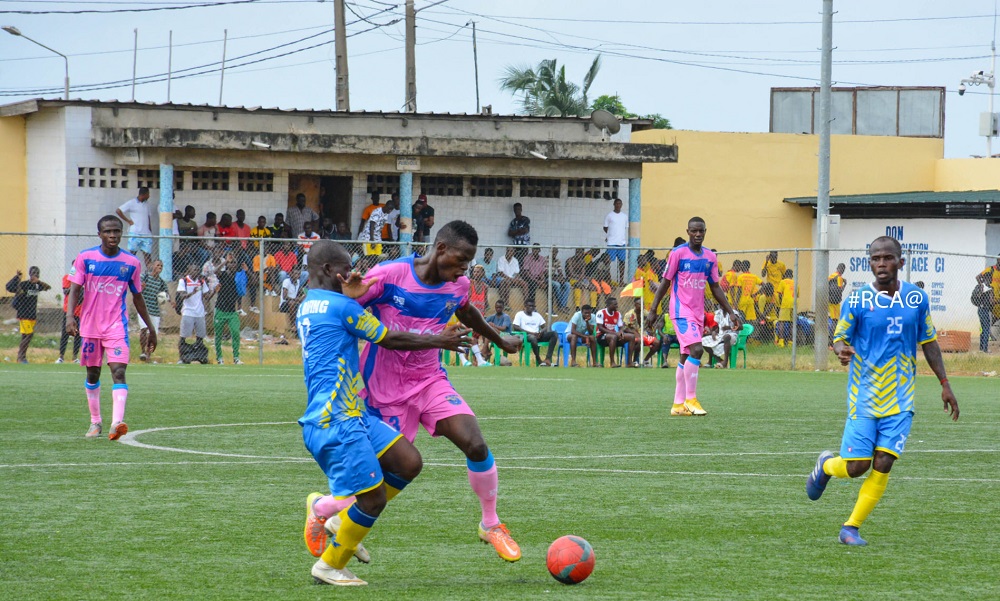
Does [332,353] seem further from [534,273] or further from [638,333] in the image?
[534,273]

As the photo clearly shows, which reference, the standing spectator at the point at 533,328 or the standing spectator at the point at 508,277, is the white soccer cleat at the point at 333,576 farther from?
the standing spectator at the point at 508,277

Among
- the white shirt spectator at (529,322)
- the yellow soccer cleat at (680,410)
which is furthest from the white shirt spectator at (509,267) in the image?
the yellow soccer cleat at (680,410)

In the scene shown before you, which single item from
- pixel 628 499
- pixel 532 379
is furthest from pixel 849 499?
pixel 532 379

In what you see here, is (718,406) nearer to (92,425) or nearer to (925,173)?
(92,425)

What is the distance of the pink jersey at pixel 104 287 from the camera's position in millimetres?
13312

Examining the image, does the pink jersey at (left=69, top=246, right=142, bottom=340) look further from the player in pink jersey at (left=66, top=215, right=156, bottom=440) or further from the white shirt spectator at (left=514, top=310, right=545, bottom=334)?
the white shirt spectator at (left=514, top=310, right=545, bottom=334)

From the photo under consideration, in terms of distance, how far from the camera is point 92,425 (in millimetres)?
13430

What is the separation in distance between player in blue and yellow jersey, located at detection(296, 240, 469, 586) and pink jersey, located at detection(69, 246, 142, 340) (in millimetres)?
7054

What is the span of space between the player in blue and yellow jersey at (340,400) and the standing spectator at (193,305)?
62.2ft

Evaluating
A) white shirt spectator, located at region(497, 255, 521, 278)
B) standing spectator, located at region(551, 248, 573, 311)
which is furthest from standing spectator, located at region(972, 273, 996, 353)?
white shirt spectator, located at region(497, 255, 521, 278)

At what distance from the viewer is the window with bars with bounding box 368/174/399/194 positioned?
109 feet

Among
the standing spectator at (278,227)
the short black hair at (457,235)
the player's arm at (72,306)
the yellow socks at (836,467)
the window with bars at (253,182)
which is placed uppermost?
the window with bars at (253,182)

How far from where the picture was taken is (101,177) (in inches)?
1206

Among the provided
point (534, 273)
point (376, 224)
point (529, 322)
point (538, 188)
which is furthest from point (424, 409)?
point (538, 188)
